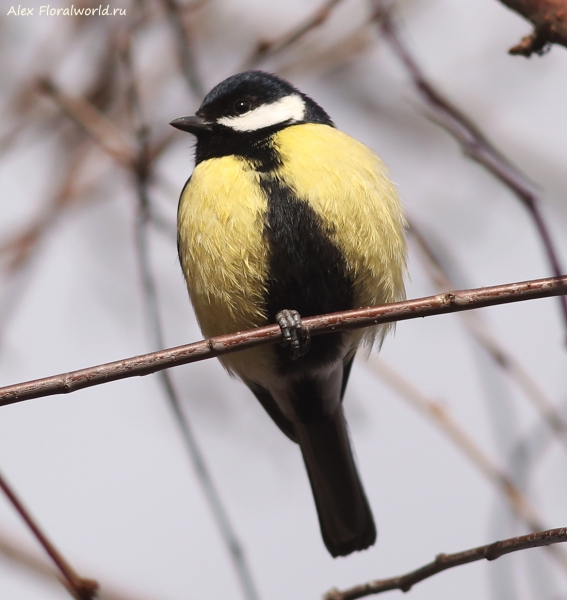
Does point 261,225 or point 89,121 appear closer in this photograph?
point 261,225

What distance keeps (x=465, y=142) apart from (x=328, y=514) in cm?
169

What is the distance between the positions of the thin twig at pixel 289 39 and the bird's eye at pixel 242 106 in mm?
207

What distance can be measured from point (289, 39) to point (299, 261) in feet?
3.21

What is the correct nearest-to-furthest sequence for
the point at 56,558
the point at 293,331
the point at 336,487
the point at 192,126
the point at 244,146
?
1. the point at 56,558
2. the point at 293,331
3. the point at 244,146
4. the point at 192,126
5. the point at 336,487

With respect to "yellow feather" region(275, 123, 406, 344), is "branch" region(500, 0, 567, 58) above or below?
below

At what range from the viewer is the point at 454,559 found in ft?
6.14

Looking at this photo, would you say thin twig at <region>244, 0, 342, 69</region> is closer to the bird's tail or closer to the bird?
the bird

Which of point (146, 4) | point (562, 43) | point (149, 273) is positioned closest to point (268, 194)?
point (149, 273)

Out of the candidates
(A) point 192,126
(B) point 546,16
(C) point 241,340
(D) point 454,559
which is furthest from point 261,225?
(D) point 454,559

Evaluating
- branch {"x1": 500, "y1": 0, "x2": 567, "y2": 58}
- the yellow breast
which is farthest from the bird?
branch {"x1": 500, "y1": 0, "x2": 567, "y2": 58}

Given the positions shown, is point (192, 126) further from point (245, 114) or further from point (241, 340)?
point (241, 340)

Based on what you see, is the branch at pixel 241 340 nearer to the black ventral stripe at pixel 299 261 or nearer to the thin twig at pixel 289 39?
the black ventral stripe at pixel 299 261

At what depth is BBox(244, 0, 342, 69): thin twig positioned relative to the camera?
9.51ft

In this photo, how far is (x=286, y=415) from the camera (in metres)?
3.21
